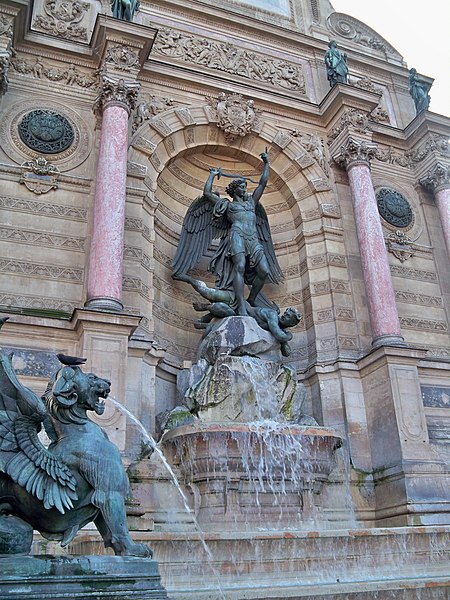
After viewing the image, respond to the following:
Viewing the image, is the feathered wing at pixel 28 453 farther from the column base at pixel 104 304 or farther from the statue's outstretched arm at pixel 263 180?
the statue's outstretched arm at pixel 263 180

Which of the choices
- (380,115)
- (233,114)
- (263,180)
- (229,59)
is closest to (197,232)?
(263,180)

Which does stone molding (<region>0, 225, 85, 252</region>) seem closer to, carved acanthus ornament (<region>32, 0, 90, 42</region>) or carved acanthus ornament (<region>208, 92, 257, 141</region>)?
carved acanthus ornament (<region>208, 92, 257, 141</region>)

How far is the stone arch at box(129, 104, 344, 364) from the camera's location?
11648mm

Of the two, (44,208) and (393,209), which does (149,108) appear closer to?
(44,208)

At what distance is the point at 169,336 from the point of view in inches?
453

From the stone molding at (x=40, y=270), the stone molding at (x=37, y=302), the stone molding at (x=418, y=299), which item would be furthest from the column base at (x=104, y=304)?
the stone molding at (x=418, y=299)

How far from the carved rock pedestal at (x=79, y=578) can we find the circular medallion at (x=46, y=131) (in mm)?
8794

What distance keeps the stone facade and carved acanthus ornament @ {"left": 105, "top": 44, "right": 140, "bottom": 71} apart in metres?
0.03

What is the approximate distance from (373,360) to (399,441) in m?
1.55

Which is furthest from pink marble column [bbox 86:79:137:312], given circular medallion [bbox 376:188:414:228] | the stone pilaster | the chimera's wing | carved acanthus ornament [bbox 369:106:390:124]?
carved acanthus ornament [bbox 369:106:390:124]

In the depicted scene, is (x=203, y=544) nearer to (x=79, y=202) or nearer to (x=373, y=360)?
(x=373, y=360)

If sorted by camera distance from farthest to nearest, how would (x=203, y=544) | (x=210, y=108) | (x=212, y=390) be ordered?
(x=210, y=108), (x=212, y=390), (x=203, y=544)

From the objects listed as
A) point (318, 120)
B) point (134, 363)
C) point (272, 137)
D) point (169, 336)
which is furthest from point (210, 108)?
point (134, 363)

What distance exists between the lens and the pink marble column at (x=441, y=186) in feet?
43.2
